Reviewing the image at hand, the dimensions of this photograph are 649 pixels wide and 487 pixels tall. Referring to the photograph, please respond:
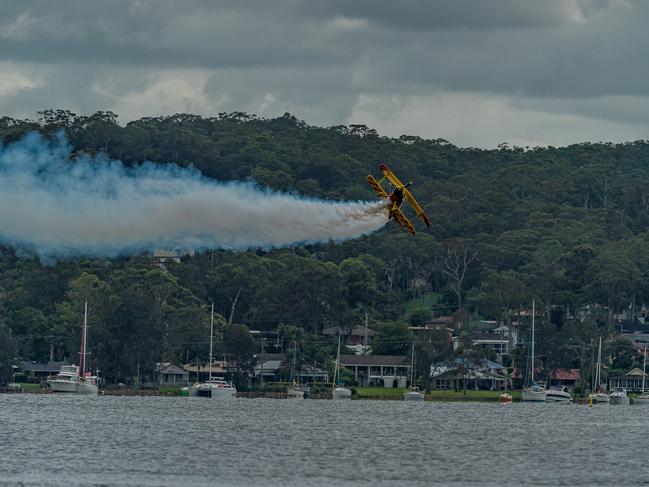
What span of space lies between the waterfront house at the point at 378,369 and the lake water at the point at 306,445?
3207 centimetres

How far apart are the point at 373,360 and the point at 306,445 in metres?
77.0

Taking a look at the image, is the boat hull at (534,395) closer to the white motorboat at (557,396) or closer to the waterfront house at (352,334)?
the white motorboat at (557,396)

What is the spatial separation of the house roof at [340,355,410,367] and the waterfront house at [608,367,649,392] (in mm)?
20322

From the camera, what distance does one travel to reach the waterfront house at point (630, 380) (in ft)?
515

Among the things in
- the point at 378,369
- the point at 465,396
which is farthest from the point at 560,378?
the point at 465,396

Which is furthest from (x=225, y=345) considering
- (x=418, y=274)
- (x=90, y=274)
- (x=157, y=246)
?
(x=157, y=246)

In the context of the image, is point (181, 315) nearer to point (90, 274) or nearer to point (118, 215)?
point (90, 274)

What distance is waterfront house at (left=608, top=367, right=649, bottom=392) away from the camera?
515ft

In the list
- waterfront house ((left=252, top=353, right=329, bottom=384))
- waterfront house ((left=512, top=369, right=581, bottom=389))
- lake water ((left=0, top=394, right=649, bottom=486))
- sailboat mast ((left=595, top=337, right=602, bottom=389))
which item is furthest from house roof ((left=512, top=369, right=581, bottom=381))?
lake water ((left=0, top=394, right=649, bottom=486))

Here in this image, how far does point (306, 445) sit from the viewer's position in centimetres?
7975

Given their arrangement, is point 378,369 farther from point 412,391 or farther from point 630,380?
point 630,380

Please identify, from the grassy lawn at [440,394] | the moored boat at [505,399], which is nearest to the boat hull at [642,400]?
the grassy lawn at [440,394]

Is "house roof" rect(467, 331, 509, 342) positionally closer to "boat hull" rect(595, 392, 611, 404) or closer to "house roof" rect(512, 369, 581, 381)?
"house roof" rect(512, 369, 581, 381)

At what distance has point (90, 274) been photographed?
158m
